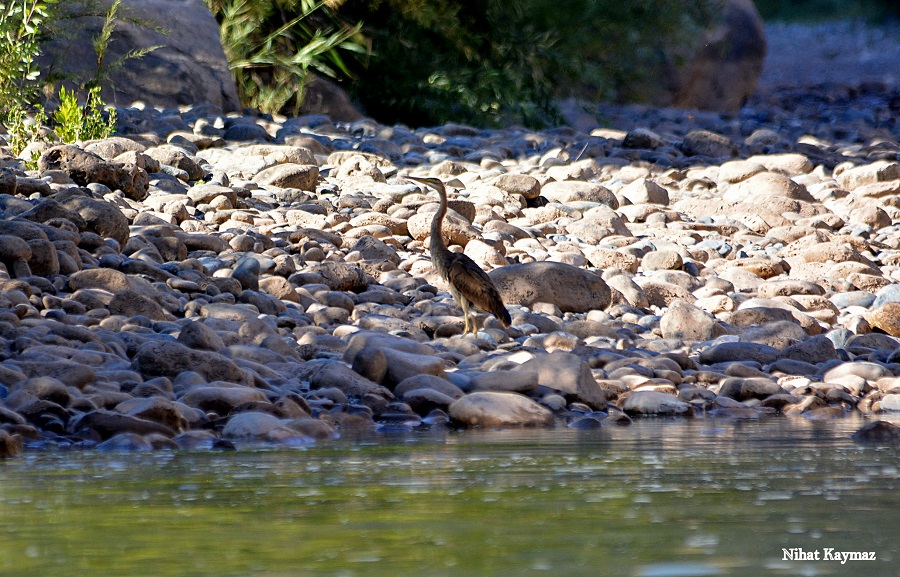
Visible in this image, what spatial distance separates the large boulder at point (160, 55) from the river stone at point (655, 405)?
7.27 m

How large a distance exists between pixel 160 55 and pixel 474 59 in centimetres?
362

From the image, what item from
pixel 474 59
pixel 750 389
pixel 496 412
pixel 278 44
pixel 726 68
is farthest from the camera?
pixel 726 68

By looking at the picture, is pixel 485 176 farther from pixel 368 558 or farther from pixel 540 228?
pixel 368 558

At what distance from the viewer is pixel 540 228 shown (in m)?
9.24

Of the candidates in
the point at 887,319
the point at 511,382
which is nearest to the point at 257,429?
the point at 511,382

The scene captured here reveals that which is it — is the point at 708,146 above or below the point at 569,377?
above

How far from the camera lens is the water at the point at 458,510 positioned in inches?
90.1

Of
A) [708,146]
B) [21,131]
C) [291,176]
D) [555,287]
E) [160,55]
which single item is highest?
[160,55]

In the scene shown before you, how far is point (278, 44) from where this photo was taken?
44.3 ft

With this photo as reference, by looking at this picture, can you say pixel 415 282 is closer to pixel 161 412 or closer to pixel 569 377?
pixel 569 377

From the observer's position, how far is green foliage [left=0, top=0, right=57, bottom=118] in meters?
8.87

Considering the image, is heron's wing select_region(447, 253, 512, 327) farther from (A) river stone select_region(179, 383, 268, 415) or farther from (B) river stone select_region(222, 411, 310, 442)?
(B) river stone select_region(222, 411, 310, 442)

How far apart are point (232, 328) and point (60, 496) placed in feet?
10.2

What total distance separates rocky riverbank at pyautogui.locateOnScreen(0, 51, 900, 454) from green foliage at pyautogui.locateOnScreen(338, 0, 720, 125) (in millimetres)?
1330
